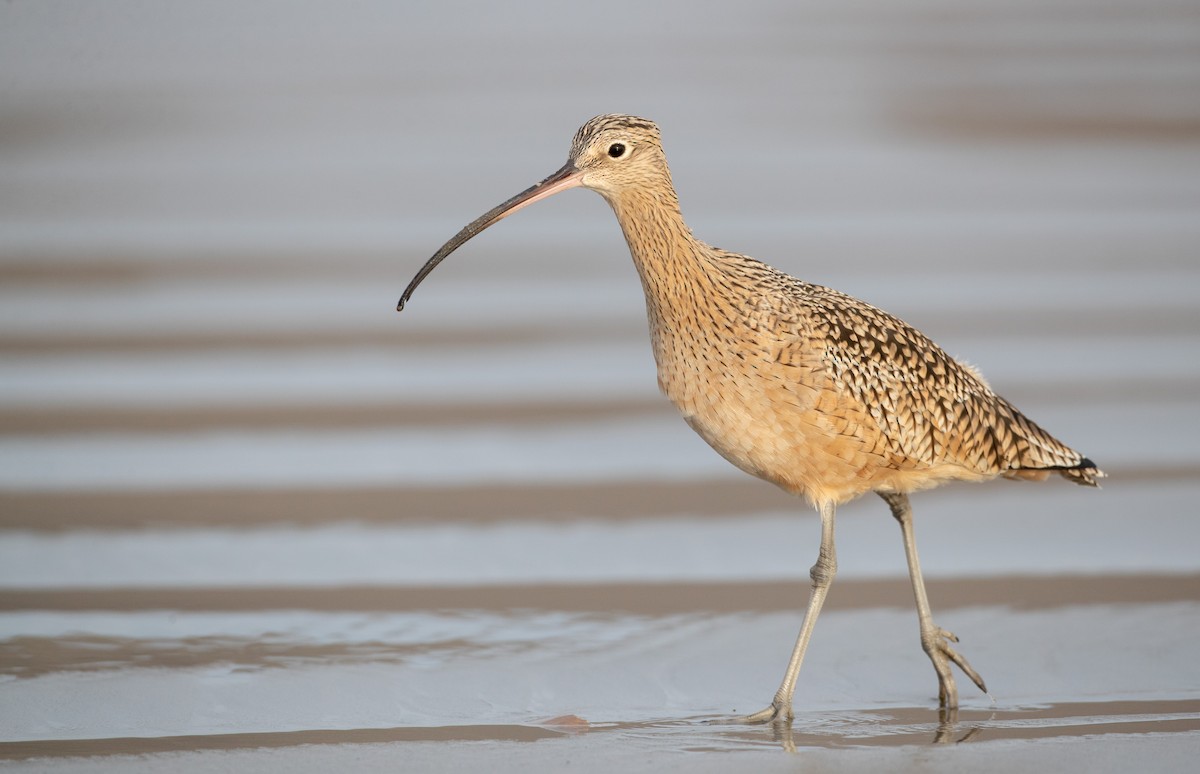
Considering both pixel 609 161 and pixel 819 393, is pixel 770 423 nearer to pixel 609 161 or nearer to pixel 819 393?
pixel 819 393

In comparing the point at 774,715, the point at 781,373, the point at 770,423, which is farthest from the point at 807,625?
the point at 781,373

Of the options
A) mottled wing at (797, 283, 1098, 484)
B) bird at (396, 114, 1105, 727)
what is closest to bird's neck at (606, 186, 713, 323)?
bird at (396, 114, 1105, 727)

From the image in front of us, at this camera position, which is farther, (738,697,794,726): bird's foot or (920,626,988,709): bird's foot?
(920,626,988,709): bird's foot

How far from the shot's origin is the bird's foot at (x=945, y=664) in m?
5.91

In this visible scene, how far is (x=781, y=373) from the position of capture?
5812 mm

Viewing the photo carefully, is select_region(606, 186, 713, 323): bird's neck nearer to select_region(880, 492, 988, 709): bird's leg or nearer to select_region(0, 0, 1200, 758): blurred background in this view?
select_region(880, 492, 988, 709): bird's leg

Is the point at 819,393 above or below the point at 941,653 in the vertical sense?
above

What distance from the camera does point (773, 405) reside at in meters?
5.79

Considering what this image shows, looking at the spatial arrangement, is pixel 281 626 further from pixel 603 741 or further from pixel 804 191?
pixel 804 191

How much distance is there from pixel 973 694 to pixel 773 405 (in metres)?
1.20

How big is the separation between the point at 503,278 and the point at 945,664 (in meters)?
6.06

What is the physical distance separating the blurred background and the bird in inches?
27.4

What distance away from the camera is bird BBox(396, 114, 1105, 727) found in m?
5.80

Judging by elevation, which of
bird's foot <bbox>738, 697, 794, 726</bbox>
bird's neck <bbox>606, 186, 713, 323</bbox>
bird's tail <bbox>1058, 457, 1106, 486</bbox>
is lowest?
bird's foot <bbox>738, 697, 794, 726</bbox>
